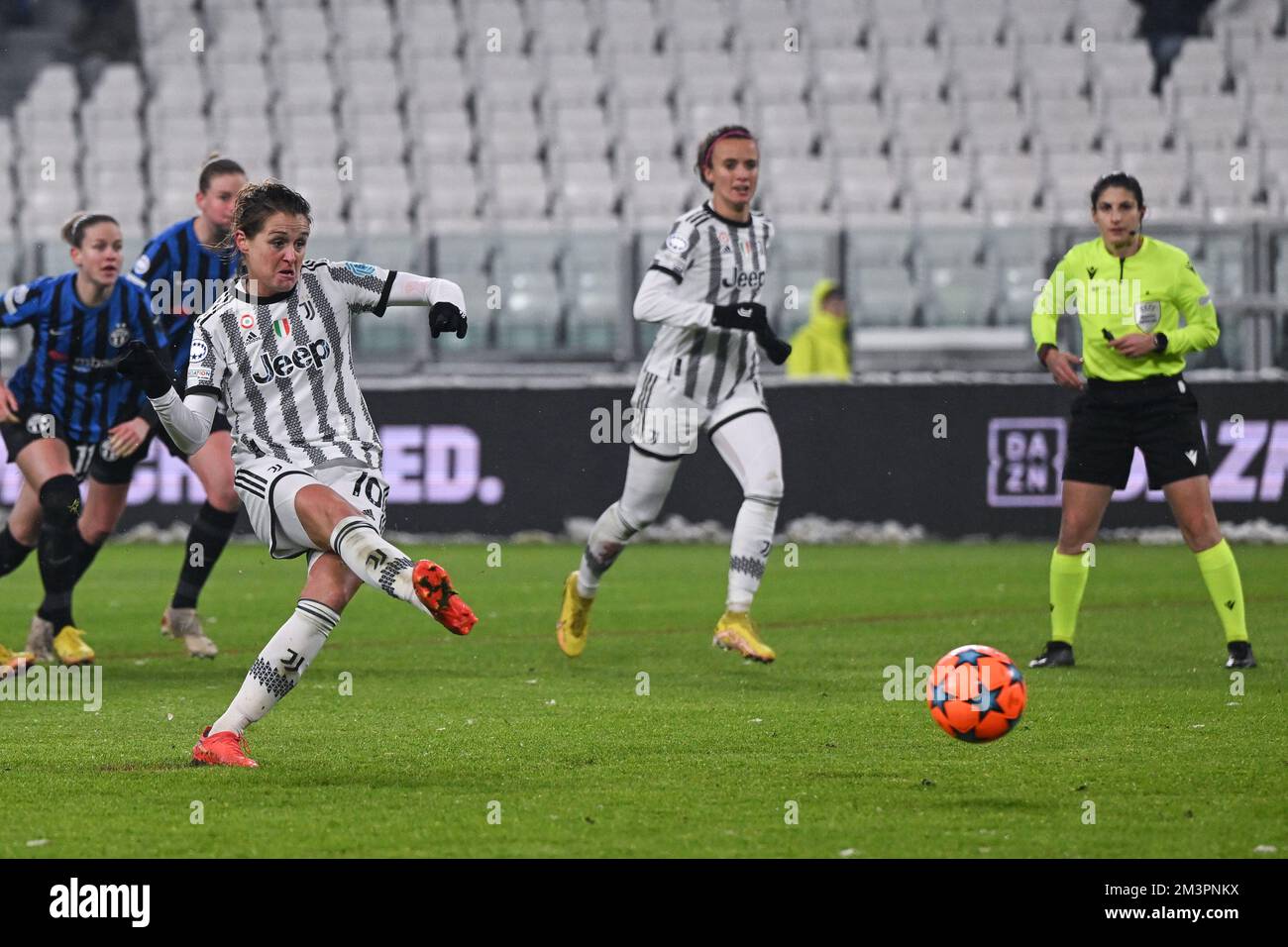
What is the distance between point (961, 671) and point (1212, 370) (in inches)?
415

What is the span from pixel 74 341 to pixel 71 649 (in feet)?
4.48

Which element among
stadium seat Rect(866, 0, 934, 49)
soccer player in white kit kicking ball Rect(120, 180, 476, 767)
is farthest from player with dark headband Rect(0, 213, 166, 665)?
stadium seat Rect(866, 0, 934, 49)

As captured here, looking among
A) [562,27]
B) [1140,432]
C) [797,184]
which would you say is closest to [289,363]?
[1140,432]

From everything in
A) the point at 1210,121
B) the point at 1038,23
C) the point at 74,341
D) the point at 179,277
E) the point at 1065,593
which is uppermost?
the point at 1038,23

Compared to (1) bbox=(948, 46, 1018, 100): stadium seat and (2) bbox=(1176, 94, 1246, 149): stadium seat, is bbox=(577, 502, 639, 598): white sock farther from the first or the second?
(1) bbox=(948, 46, 1018, 100): stadium seat

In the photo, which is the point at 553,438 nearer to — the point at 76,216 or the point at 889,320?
the point at 889,320

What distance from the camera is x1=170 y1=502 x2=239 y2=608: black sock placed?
9.55 meters

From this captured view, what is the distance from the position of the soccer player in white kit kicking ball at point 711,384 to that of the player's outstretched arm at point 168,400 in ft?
10.3

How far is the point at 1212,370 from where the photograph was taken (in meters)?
16.1

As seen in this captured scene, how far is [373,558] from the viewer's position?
580 centimetres

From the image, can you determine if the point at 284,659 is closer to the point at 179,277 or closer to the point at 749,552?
the point at 749,552

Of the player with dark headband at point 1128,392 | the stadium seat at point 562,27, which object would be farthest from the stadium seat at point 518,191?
the player with dark headband at point 1128,392

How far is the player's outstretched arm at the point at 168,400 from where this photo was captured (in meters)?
5.84

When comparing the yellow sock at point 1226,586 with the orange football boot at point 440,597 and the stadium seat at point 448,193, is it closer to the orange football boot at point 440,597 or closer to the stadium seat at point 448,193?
the orange football boot at point 440,597
